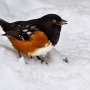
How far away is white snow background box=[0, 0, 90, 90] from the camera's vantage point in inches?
179

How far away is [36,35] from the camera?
16.0 feet

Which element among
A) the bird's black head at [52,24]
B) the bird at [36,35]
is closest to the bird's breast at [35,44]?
the bird at [36,35]

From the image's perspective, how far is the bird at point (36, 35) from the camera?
16.0ft

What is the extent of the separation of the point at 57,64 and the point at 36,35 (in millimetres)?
576

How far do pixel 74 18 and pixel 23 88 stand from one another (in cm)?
333

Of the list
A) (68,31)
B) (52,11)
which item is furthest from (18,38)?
(52,11)

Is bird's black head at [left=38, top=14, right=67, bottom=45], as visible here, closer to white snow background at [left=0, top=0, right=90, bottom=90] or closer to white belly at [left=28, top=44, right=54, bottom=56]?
white belly at [left=28, top=44, right=54, bottom=56]

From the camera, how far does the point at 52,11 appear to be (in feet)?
25.0

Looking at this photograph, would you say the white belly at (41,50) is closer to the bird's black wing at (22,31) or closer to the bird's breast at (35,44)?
the bird's breast at (35,44)

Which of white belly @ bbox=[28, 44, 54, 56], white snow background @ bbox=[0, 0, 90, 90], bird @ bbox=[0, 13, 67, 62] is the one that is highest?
bird @ bbox=[0, 13, 67, 62]

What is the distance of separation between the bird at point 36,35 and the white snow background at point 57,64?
0.56 feet

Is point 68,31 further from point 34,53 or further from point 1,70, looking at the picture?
point 1,70

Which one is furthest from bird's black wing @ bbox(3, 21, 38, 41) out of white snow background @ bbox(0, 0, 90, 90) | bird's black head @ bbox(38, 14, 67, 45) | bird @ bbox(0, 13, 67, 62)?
white snow background @ bbox(0, 0, 90, 90)

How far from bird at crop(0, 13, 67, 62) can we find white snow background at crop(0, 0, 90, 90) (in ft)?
0.56
